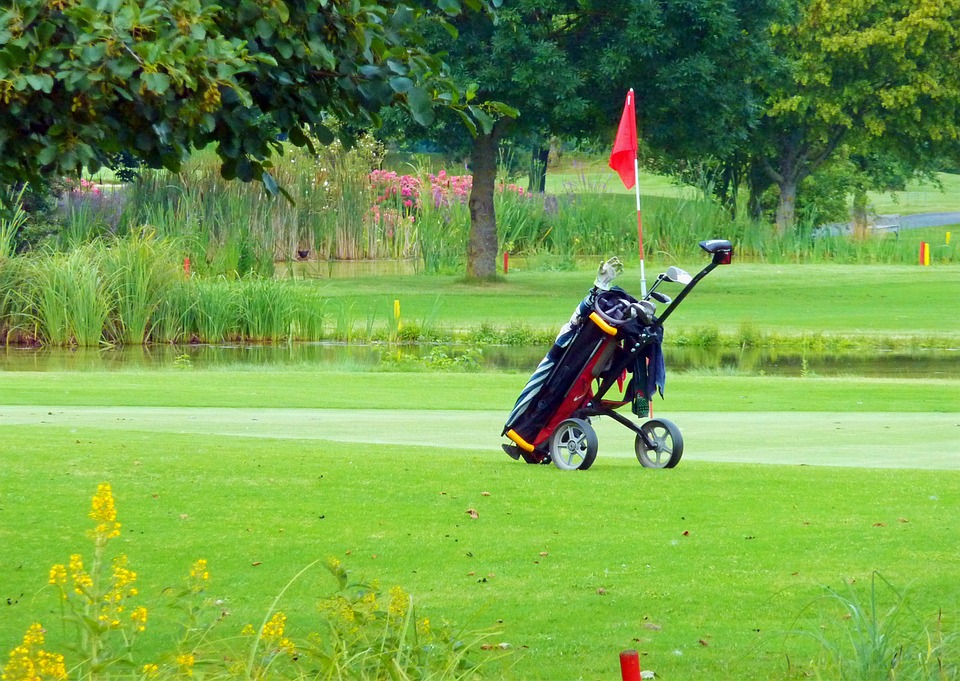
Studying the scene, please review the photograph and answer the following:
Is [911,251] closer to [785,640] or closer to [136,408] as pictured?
→ [136,408]

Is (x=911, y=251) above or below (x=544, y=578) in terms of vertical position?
above

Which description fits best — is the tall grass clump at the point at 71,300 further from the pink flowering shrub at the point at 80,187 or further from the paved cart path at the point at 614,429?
the paved cart path at the point at 614,429

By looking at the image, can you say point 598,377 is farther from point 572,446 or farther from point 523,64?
point 523,64

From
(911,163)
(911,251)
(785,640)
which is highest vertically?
(911,163)

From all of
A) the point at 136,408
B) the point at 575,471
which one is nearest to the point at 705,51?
the point at 136,408

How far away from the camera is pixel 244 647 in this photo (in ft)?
17.8

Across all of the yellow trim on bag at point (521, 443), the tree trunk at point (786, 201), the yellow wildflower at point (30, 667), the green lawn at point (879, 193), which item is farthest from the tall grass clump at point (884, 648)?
the green lawn at point (879, 193)

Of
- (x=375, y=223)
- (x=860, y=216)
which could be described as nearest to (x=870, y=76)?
(x=860, y=216)

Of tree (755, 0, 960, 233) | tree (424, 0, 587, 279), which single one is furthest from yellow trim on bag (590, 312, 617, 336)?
tree (755, 0, 960, 233)

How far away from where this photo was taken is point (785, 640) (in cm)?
564

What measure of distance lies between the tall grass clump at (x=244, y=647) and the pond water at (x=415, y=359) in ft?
51.4

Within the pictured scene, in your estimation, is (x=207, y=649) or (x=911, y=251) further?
(x=911, y=251)

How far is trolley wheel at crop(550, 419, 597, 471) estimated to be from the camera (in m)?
9.83

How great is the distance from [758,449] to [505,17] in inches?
745
